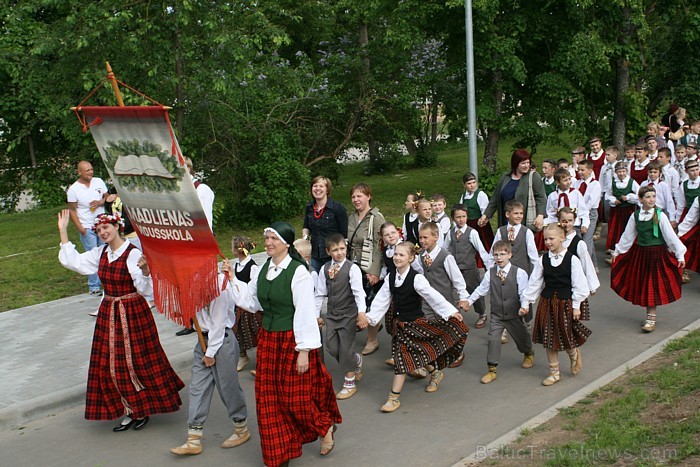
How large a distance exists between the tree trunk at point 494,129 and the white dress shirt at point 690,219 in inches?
302

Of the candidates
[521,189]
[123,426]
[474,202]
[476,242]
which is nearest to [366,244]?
[476,242]

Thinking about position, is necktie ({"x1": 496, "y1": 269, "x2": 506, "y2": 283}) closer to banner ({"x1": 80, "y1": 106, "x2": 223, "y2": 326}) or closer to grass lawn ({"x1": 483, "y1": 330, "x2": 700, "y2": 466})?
grass lawn ({"x1": 483, "y1": 330, "x2": 700, "y2": 466})

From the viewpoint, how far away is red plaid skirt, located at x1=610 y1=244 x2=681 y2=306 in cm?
892

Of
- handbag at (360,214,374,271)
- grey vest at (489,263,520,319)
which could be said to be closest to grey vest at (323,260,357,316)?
handbag at (360,214,374,271)

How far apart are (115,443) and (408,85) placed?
1290 centimetres

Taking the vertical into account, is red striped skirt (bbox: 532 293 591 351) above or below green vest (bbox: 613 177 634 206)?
below

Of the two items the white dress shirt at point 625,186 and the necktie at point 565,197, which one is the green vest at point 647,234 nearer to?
the necktie at point 565,197

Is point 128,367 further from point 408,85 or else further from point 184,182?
point 408,85

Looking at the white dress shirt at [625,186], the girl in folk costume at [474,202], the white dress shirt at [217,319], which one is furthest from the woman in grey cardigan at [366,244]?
the white dress shirt at [625,186]

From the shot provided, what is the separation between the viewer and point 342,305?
759 cm

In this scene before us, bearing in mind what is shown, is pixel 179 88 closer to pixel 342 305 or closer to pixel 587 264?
pixel 342 305

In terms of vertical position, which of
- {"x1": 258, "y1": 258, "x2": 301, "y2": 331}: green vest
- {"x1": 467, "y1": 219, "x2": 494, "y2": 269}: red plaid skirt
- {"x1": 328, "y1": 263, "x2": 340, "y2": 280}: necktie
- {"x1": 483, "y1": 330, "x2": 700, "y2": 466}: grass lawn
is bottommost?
{"x1": 483, "y1": 330, "x2": 700, "y2": 466}: grass lawn

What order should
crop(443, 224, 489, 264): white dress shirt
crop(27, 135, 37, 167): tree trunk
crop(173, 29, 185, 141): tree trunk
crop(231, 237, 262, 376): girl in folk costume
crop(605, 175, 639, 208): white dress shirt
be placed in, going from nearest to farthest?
1. crop(231, 237, 262, 376): girl in folk costume
2. crop(443, 224, 489, 264): white dress shirt
3. crop(605, 175, 639, 208): white dress shirt
4. crop(173, 29, 185, 141): tree trunk
5. crop(27, 135, 37, 167): tree trunk

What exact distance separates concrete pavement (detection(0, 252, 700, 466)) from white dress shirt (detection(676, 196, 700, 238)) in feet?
3.99
